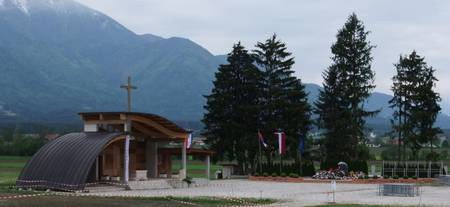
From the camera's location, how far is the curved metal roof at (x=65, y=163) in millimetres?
35750

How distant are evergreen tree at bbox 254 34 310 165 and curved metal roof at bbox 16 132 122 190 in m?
22.9

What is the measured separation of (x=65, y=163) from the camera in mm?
36969

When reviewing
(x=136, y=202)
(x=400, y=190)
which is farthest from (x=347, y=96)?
(x=136, y=202)

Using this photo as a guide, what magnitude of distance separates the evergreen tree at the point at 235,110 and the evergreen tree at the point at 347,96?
607 centimetres

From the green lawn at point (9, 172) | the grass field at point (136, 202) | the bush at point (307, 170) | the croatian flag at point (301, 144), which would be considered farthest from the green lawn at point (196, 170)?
the grass field at point (136, 202)

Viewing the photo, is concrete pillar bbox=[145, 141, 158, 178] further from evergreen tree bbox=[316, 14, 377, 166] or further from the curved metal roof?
evergreen tree bbox=[316, 14, 377, 166]

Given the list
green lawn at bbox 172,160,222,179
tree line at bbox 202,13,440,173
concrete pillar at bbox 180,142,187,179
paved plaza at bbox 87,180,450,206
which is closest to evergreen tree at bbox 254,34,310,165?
tree line at bbox 202,13,440,173

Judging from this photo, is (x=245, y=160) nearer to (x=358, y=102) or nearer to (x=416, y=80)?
(x=358, y=102)

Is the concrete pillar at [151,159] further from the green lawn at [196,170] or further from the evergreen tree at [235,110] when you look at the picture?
the evergreen tree at [235,110]

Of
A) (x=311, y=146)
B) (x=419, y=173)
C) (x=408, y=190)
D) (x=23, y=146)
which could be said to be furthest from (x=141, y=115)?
(x=23, y=146)

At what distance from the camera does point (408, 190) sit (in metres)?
33.2

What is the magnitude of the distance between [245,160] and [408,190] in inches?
1116

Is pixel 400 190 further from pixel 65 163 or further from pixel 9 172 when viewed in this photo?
pixel 9 172

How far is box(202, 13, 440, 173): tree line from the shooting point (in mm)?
58000
